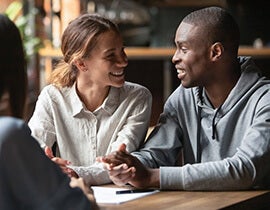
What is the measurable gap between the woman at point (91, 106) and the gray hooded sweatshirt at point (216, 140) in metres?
0.10

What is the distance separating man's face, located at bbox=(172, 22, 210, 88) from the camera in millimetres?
2207

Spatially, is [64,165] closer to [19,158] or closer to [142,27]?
[19,158]

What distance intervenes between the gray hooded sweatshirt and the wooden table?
0.04 m

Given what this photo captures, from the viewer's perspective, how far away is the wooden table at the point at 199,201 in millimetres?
1830

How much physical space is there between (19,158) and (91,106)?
1017mm

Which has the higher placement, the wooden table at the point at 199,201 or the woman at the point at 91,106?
the woman at the point at 91,106

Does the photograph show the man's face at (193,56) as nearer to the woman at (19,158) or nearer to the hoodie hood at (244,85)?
the hoodie hood at (244,85)

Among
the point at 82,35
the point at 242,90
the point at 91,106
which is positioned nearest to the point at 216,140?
the point at 242,90

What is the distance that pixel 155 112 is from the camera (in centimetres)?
599

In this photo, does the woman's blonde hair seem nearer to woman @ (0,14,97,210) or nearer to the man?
the man

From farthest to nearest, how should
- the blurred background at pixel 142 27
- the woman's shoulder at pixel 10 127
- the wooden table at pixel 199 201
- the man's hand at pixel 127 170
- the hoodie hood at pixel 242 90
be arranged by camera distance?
the blurred background at pixel 142 27 → the hoodie hood at pixel 242 90 → the man's hand at pixel 127 170 → the wooden table at pixel 199 201 → the woman's shoulder at pixel 10 127

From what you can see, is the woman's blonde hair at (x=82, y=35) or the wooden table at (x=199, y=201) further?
the woman's blonde hair at (x=82, y=35)

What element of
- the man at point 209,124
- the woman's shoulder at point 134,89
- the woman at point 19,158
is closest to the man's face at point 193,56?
the man at point 209,124

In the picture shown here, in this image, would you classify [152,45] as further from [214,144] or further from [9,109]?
[9,109]
